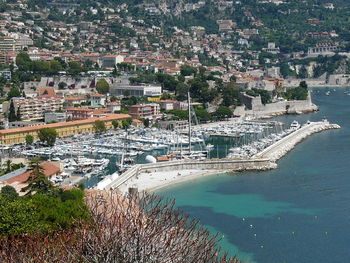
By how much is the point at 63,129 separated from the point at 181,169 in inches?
270

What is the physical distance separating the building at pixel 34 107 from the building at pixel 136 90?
5.05 m

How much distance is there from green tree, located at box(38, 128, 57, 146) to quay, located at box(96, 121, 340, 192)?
5069 millimetres

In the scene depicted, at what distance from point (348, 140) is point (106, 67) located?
652 inches

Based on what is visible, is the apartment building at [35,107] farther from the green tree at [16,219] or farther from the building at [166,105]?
the green tree at [16,219]

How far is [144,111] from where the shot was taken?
28156 mm

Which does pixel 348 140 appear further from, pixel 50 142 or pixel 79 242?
pixel 79 242

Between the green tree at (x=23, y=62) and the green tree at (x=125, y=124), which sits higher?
the green tree at (x=23, y=62)

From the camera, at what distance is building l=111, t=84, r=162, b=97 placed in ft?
106

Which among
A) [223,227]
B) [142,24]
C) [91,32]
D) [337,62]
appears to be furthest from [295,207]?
[337,62]

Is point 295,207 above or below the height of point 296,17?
below

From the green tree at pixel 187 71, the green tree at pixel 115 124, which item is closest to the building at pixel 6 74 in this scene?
the green tree at pixel 115 124

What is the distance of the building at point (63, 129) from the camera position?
73.0 feet

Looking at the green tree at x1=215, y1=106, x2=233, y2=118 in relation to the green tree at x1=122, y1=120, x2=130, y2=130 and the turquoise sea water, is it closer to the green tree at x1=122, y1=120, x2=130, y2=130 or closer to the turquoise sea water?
the green tree at x1=122, y1=120, x2=130, y2=130

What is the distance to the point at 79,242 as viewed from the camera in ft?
18.9
